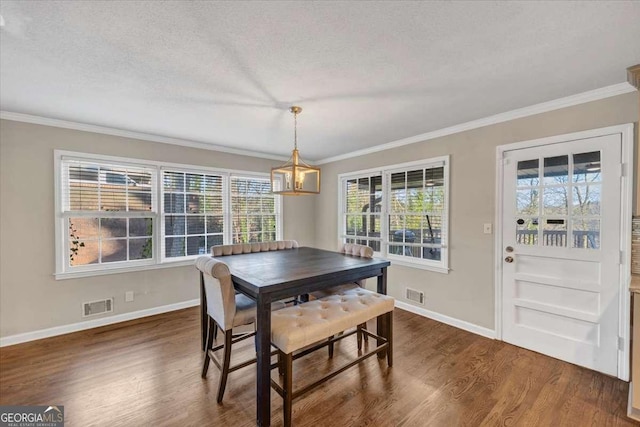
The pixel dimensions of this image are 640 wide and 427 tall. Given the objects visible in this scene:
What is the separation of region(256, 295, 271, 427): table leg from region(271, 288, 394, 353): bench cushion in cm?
8

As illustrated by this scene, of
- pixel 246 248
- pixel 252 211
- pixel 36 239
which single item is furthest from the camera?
pixel 252 211

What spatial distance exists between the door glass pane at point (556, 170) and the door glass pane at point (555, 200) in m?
0.07

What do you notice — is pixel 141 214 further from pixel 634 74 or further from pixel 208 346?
pixel 634 74

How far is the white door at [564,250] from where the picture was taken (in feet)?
7.45

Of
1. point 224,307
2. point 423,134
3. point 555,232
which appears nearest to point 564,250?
point 555,232

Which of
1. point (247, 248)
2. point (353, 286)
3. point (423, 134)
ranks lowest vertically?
A: point (353, 286)

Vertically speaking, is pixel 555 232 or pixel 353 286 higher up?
pixel 555 232

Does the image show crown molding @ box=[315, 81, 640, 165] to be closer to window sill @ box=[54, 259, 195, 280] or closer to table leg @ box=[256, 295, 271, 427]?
table leg @ box=[256, 295, 271, 427]

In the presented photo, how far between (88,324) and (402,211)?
13.6ft

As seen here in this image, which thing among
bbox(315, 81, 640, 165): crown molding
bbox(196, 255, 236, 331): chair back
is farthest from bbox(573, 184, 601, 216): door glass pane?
bbox(196, 255, 236, 331): chair back

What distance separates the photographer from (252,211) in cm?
458

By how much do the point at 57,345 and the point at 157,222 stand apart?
158 centimetres

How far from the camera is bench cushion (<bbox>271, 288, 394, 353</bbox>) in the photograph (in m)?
1.78

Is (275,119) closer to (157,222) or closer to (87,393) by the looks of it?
(157,222)
